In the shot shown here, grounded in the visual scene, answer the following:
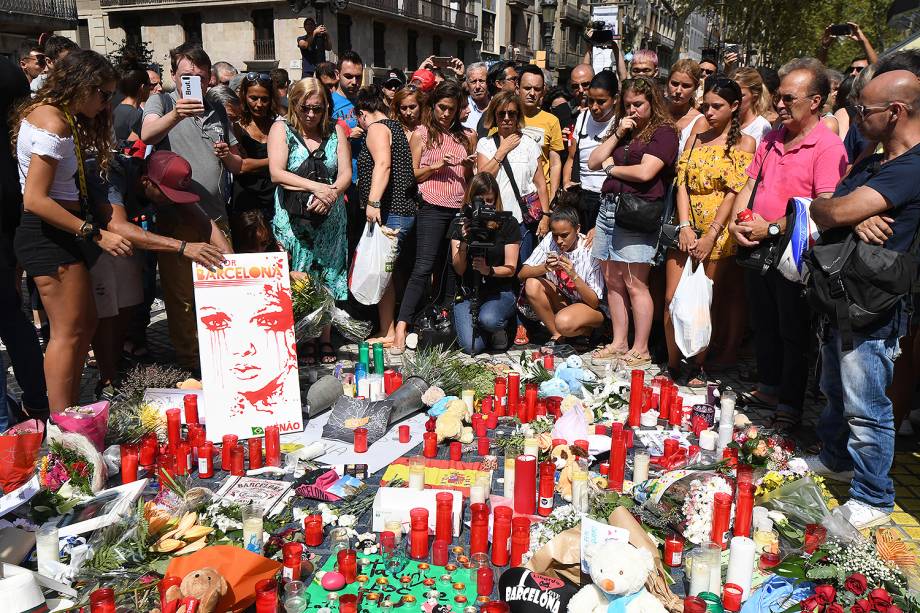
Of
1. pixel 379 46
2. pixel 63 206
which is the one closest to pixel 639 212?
pixel 63 206

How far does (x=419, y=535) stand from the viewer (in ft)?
9.64

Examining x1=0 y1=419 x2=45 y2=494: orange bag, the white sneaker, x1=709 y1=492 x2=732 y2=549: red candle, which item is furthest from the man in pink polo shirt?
x1=0 y1=419 x2=45 y2=494: orange bag

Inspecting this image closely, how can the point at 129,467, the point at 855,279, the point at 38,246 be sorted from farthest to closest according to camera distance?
the point at 38,246
the point at 129,467
the point at 855,279

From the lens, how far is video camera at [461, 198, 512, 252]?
542 cm

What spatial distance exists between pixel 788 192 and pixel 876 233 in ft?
4.01

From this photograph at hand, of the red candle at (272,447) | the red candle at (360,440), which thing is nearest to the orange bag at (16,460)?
the red candle at (272,447)

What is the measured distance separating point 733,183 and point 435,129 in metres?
2.24

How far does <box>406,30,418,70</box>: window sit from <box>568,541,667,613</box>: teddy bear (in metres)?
33.9

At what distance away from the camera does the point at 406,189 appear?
5.75 metres

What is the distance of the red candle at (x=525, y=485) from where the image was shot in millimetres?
3180

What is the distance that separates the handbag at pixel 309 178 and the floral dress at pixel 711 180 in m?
2.51

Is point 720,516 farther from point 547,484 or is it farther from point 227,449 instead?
point 227,449

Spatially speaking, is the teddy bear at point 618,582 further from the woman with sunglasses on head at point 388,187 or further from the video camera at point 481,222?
the woman with sunglasses on head at point 388,187

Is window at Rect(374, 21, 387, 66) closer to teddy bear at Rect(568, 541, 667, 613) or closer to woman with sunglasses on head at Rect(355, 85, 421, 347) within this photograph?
woman with sunglasses on head at Rect(355, 85, 421, 347)
